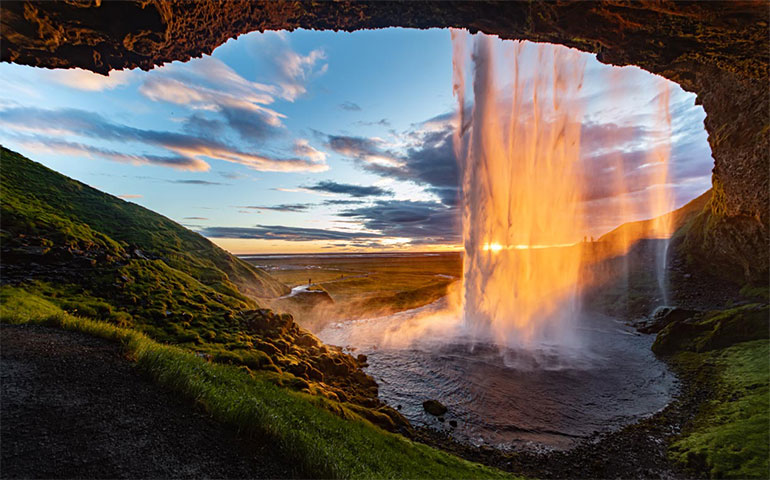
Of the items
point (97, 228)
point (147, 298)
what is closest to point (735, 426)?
point (147, 298)

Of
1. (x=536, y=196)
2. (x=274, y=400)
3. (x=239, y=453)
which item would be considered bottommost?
(x=274, y=400)

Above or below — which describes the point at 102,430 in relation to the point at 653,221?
below

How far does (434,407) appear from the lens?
57.3ft

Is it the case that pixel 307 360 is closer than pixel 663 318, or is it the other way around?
pixel 307 360

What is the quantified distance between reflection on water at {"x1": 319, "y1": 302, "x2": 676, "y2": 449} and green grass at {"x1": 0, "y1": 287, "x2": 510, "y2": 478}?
558 centimetres

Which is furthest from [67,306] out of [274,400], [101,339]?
[274,400]

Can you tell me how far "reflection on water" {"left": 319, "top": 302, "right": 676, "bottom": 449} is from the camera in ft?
52.5

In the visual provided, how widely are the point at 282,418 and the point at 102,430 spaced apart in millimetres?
3877

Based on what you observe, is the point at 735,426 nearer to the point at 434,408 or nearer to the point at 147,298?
the point at 434,408

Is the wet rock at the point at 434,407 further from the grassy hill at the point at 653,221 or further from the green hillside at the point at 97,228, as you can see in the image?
the grassy hill at the point at 653,221

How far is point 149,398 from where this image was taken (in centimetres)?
744

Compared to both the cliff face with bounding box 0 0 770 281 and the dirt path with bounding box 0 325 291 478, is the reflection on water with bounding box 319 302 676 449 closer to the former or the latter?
the dirt path with bounding box 0 325 291 478

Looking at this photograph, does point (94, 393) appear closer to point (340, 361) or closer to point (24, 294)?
point (24, 294)

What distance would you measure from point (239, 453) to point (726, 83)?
1948 inches
